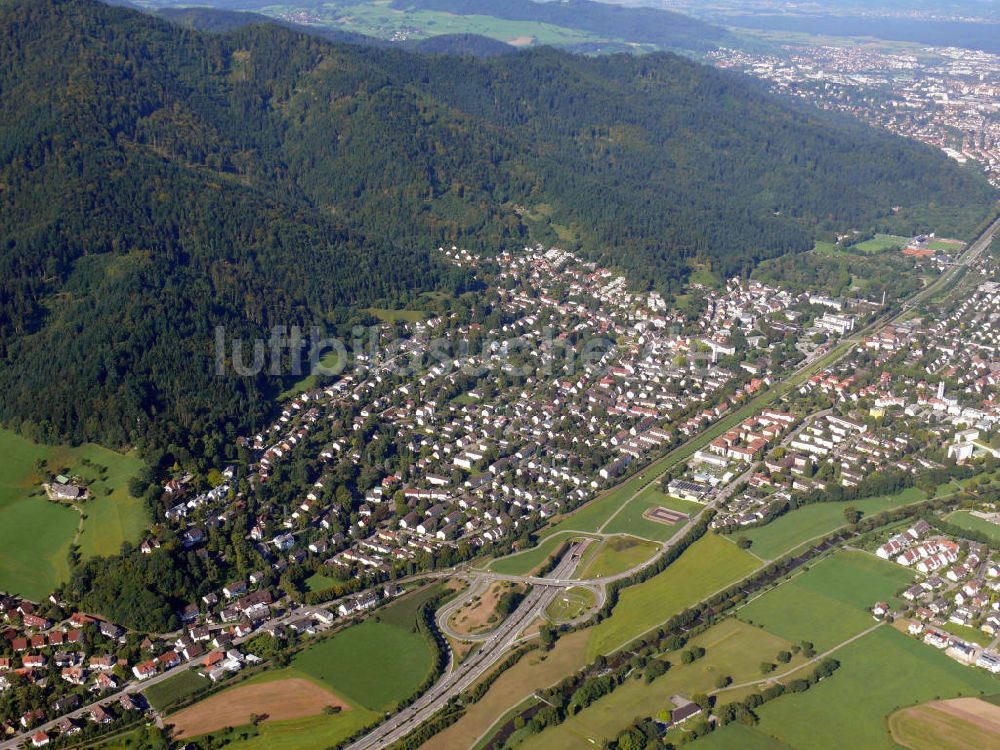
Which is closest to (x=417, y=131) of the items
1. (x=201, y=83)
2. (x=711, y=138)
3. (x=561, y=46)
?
(x=201, y=83)

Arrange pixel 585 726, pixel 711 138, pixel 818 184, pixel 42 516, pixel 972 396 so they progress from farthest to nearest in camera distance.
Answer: pixel 711 138, pixel 818 184, pixel 972 396, pixel 42 516, pixel 585 726

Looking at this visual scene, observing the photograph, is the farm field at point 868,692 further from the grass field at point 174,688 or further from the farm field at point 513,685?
the grass field at point 174,688

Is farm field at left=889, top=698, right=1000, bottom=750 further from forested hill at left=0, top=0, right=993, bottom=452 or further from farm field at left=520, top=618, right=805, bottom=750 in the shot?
forested hill at left=0, top=0, right=993, bottom=452

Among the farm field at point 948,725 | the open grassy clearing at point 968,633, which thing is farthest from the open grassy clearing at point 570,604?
the open grassy clearing at point 968,633

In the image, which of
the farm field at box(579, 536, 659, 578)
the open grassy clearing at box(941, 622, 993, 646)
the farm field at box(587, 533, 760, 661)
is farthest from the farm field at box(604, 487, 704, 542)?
the open grassy clearing at box(941, 622, 993, 646)

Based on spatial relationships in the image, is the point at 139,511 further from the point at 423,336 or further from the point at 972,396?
the point at 972,396

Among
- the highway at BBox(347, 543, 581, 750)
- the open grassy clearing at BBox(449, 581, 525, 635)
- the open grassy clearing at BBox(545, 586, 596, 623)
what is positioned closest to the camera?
the highway at BBox(347, 543, 581, 750)
